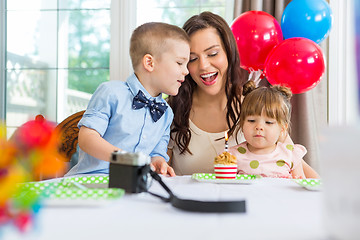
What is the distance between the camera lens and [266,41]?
2.16 meters

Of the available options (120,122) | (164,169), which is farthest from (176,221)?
(120,122)

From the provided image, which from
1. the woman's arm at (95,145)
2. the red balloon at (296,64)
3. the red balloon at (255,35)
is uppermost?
the red balloon at (255,35)

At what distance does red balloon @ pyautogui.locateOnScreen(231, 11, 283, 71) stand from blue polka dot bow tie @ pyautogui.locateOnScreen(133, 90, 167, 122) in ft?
2.29

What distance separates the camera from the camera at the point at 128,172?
0.83 metres

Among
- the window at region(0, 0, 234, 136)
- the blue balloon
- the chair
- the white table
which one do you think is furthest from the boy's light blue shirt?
the window at region(0, 0, 234, 136)

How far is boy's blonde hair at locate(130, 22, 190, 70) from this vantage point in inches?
69.7

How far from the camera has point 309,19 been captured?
6.98 feet

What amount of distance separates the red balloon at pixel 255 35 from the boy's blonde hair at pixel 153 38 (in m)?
0.47

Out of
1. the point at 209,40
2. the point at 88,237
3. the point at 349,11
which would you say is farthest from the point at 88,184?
the point at 349,11

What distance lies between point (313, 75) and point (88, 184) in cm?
145

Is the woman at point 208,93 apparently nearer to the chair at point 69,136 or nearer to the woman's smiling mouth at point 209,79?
the woman's smiling mouth at point 209,79

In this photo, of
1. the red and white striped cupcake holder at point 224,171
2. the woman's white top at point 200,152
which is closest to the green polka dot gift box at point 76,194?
the red and white striped cupcake holder at point 224,171

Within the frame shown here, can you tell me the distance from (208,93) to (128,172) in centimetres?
141

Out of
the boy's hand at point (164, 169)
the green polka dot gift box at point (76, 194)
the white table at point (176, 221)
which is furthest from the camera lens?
the boy's hand at point (164, 169)
